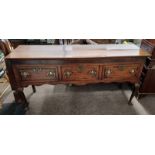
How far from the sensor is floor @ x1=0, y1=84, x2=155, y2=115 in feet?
5.64

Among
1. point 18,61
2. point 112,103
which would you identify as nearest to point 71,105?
point 112,103

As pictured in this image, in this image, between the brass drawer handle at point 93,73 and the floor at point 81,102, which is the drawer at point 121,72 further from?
the floor at point 81,102

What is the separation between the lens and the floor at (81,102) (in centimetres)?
172

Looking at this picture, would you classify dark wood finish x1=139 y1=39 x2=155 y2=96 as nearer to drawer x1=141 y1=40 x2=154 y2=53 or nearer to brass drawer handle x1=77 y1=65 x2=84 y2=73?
drawer x1=141 y1=40 x2=154 y2=53

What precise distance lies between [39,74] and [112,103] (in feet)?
3.72

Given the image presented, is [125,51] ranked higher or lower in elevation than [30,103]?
higher

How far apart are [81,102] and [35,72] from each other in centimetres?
85

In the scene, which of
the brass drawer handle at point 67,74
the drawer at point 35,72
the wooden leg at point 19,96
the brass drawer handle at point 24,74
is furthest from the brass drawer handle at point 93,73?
the wooden leg at point 19,96

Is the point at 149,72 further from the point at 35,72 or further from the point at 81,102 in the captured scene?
the point at 35,72

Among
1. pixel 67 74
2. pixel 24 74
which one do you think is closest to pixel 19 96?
A: pixel 24 74
